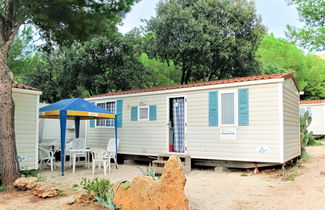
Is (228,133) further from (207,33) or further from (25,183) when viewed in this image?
(207,33)

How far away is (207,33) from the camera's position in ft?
46.6

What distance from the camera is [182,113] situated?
8695mm

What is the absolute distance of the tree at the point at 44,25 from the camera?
5824mm

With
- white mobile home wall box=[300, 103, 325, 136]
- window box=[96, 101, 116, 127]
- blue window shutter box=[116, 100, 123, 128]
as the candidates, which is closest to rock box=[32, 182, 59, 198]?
blue window shutter box=[116, 100, 123, 128]

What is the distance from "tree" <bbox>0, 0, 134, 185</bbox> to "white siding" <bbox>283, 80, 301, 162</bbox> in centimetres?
469

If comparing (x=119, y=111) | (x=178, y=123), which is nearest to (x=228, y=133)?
(x=178, y=123)

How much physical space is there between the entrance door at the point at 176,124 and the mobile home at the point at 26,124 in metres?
3.66

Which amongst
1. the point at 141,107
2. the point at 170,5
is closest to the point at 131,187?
the point at 141,107

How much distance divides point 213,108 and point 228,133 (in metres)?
0.77

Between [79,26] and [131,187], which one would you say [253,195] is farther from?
[79,26]

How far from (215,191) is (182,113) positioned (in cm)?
337

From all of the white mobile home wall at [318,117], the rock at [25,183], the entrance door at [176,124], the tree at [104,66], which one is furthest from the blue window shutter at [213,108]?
the white mobile home wall at [318,117]

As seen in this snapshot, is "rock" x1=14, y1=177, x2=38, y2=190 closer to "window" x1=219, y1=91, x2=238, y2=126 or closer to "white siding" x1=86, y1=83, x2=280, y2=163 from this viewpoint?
"white siding" x1=86, y1=83, x2=280, y2=163

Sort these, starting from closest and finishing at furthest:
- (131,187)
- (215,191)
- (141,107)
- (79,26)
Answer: (131,187)
(215,191)
(79,26)
(141,107)
